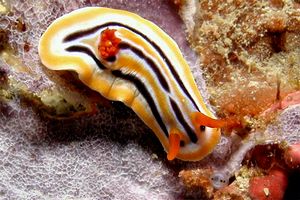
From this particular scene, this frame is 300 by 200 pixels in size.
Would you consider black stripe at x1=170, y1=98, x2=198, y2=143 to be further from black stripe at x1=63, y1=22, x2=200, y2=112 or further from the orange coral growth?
the orange coral growth

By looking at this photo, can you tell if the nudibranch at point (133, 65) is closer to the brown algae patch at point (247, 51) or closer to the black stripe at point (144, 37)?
the black stripe at point (144, 37)

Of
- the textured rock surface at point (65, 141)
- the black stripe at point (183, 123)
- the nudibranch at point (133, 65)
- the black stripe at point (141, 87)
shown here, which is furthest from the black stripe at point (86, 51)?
the black stripe at point (183, 123)

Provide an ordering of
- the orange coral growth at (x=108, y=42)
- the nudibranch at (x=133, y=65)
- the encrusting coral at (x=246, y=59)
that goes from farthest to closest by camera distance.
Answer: the encrusting coral at (x=246, y=59)
the nudibranch at (x=133, y=65)
the orange coral growth at (x=108, y=42)

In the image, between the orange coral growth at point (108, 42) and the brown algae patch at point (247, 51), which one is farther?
the brown algae patch at point (247, 51)

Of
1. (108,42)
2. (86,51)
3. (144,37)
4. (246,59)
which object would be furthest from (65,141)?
(246,59)

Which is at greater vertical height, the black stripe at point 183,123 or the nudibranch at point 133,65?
the nudibranch at point 133,65

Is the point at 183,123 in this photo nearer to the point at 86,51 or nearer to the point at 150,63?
the point at 150,63

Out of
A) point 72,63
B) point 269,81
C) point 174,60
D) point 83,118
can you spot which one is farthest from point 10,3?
point 269,81
